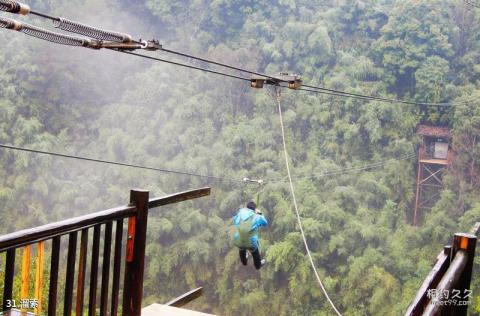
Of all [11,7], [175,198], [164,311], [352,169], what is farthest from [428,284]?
[352,169]

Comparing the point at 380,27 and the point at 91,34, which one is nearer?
the point at 91,34

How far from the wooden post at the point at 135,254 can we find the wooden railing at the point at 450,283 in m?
0.84

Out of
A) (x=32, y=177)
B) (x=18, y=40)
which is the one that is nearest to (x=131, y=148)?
(x=32, y=177)

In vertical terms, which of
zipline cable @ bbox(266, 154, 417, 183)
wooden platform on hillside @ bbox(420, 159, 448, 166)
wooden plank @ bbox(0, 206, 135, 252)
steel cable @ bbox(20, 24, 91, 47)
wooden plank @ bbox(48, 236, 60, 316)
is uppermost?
wooden platform on hillside @ bbox(420, 159, 448, 166)

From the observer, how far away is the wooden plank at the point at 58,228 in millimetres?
1164

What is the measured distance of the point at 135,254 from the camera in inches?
65.9

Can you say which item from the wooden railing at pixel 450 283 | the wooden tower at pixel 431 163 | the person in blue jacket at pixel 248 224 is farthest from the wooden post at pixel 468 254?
the wooden tower at pixel 431 163

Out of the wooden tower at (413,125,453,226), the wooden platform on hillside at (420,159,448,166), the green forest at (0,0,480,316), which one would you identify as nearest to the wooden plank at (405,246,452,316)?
the green forest at (0,0,480,316)

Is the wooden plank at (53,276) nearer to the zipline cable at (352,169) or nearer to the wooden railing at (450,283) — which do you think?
the wooden railing at (450,283)

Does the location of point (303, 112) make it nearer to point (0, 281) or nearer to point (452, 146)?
point (452, 146)

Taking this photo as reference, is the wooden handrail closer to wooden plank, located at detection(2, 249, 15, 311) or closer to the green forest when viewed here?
wooden plank, located at detection(2, 249, 15, 311)

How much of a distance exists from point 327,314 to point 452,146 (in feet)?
19.5

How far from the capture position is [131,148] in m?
17.2

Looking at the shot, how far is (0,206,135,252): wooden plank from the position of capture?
45.8 inches
